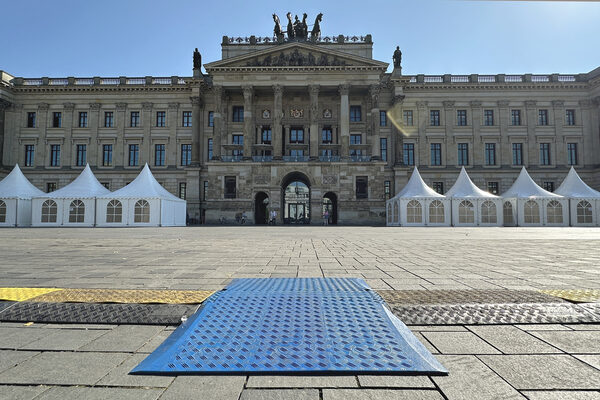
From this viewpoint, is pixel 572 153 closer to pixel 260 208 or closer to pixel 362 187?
pixel 362 187

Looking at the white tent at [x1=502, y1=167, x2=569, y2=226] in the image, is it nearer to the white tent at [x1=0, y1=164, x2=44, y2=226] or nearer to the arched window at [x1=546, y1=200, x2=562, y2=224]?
the arched window at [x1=546, y1=200, x2=562, y2=224]

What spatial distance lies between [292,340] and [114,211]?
30649 millimetres

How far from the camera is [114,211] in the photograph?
96.6ft

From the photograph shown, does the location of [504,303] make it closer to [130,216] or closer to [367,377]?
[367,377]

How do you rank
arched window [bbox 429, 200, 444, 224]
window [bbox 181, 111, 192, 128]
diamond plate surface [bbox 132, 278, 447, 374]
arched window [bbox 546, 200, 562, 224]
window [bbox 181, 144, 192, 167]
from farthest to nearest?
window [bbox 181, 111, 192, 128], window [bbox 181, 144, 192, 167], arched window [bbox 429, 200, 444, 224], arched window [bbox 546, 200, 562, 224], diamond plate surface [bbox 132, 278, 447, 374]

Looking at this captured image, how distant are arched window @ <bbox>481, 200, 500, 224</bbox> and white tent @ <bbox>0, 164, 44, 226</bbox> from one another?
3688 cm

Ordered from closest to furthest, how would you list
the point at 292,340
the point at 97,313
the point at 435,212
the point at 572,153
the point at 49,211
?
1. the point at 292,340
2. the point at 97,313
3. the point at 49,211
4. the point at 435,212
5. the point at 572,153

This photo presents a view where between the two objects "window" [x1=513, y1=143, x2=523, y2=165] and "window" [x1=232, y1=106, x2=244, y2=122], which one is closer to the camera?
"window" [x1=232, y1=106, x2=244, y2=122]

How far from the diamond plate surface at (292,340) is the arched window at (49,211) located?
104ft

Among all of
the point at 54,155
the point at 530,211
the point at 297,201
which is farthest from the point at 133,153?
the point at 530,211

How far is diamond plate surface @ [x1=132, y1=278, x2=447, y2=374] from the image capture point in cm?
212

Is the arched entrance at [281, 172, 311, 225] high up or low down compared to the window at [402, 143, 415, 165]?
down

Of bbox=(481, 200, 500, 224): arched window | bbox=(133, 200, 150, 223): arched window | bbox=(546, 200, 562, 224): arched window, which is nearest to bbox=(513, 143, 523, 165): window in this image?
bbox=(546, 200, 562, 224): arched window

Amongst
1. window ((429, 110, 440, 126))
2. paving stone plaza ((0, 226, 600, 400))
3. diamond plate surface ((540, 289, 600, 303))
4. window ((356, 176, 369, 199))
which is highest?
window ((429, 110, 440, 126))
